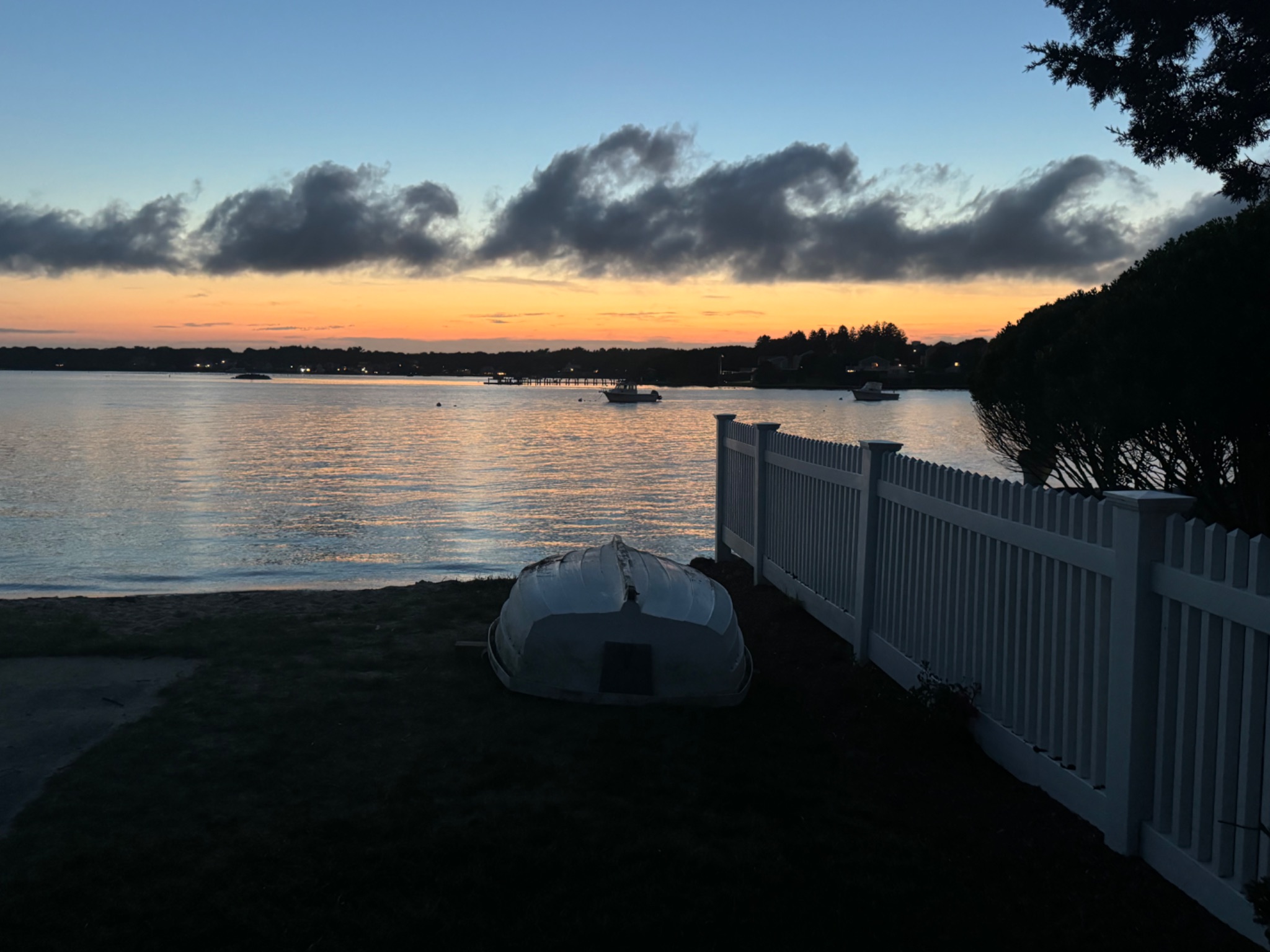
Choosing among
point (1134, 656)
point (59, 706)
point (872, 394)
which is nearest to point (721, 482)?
point (59, 706)

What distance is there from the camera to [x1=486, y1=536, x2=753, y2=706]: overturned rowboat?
6.57 m

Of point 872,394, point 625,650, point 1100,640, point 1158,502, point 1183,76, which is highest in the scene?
point 1183,76

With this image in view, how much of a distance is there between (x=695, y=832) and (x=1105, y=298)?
8.27 metres

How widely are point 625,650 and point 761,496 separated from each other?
4304 millimetres

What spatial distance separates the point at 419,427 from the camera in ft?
254

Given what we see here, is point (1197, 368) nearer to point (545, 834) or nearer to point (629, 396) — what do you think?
point (545, 834)

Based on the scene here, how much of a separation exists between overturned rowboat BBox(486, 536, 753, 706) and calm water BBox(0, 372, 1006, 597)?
9.92 meters

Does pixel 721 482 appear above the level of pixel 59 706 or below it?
above

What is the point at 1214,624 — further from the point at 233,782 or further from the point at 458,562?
the point at 458,562

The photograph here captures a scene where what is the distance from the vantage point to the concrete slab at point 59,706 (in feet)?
17.4

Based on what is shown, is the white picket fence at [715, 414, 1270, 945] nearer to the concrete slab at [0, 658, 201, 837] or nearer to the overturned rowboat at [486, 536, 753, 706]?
the overturned rowboat at [486, 536, 753, 706]

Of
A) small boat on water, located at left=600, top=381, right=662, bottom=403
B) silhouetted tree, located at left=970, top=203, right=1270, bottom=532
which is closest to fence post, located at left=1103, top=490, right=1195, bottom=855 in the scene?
silhouetted tree, located at left=970, top=203, right=1270, bottom=532

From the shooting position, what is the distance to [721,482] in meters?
12.8

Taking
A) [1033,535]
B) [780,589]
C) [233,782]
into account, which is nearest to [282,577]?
[780,589]
